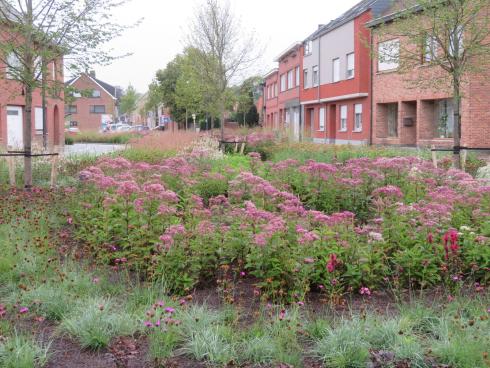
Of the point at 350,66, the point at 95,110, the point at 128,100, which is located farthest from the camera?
the point at 95,110

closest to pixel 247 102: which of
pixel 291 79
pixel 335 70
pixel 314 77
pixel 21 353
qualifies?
pixel 291 79

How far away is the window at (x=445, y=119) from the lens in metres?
24.7

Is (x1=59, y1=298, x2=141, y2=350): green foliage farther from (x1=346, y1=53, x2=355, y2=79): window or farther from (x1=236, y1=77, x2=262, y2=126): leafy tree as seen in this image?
(x1=236, y1=77, x2=262, y2=126): leafy tree

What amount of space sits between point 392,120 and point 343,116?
18.0 ft

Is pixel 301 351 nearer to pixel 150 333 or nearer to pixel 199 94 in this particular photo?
pixel 150 333

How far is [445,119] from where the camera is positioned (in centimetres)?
2495

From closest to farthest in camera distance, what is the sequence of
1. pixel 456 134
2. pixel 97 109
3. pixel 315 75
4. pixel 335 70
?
pixel 456 134 → pixel 335 70 → pixel 315 75 → pixel 97 109

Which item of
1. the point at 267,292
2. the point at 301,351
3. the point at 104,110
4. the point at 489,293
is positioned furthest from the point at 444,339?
the point at 104,110

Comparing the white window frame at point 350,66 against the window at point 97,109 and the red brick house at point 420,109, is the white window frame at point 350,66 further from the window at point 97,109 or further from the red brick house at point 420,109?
the window at point 97,109

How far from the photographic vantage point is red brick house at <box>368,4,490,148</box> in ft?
71.9

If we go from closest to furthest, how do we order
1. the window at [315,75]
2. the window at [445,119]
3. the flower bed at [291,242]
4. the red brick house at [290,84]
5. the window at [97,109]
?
1. the flower bed at [291,242]
2. the window at [445,119]
3. the window at [315,75]
4. the red brick house at [290,84]
5. the window at [97,109]

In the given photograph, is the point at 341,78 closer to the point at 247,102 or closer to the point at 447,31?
the point at 447,31

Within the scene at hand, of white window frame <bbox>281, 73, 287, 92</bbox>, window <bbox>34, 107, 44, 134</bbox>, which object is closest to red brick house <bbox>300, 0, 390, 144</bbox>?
white window frame <bbox>281, 73, 287, 92</bbox>

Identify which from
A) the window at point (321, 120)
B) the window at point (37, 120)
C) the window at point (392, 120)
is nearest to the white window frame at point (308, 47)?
the window at point (321, 120)
